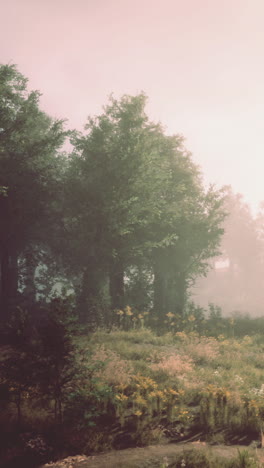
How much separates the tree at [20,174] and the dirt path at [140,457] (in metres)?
13.0

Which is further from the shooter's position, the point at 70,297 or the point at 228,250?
the point at 228,250

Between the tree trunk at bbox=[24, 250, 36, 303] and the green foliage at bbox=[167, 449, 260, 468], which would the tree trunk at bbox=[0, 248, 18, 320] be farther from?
the green foliage at bbox=[167, 449, 260, 468]

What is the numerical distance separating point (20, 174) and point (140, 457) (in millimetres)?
14956

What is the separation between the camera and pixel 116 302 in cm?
1900

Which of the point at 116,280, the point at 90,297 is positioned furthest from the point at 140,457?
the point at 116,280

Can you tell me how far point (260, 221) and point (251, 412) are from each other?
52.6 m

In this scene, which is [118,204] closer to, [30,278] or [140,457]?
[30,278]

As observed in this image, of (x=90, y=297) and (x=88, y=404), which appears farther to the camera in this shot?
(x=90, y=297)

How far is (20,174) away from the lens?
1817 centimetres

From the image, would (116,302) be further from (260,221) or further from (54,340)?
(260,221)

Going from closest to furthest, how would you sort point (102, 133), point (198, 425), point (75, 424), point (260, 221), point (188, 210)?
point (75, 424)
point (198, 425)
point (102, 133)
point (188, 210)
point (260, 221)

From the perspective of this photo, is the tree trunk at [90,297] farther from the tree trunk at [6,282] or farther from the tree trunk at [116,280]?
the tree trunk at [6,282]

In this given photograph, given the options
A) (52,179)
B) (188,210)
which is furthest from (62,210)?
(188,210)

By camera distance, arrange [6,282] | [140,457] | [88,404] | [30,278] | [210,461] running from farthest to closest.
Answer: [30,278], [6,282], [88,404], [140,457], [210,461]
